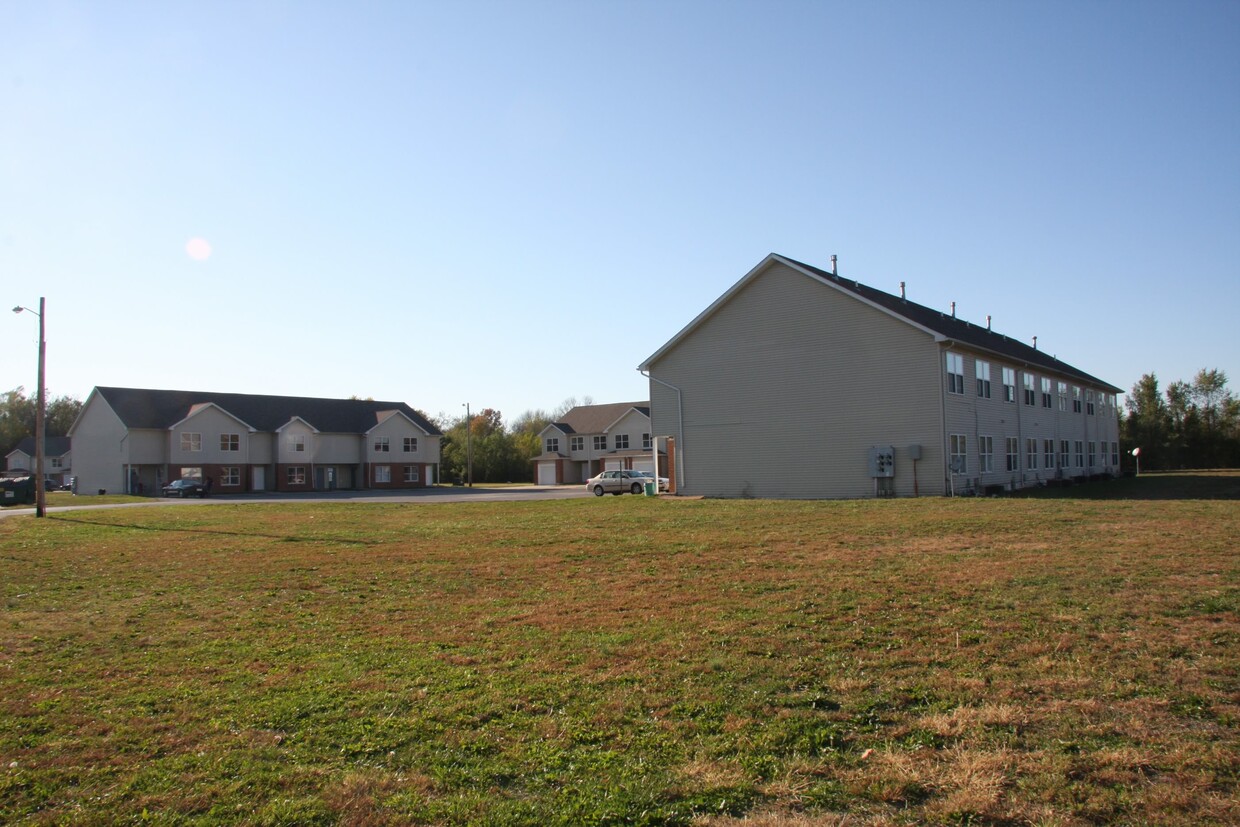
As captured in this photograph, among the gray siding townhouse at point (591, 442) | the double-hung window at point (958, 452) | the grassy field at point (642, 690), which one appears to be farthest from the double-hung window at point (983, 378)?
the gray siding townhouse at point (591, 442)

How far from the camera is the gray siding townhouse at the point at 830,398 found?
3011cm

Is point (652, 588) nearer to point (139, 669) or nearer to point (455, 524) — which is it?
point (139, 669)

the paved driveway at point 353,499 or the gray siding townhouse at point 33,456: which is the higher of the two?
the gray siding townhouse at point 33,456

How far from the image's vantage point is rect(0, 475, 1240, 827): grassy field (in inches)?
194

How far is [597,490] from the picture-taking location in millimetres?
46844

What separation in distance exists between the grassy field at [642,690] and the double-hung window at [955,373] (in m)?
15.8

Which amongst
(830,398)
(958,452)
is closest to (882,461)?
(958,452)

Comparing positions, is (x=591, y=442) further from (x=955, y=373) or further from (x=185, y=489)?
(x=955, y=373)

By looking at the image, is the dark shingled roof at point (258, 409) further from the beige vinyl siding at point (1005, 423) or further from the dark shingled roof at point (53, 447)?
the beige vinyl siding at point (1005, 423)

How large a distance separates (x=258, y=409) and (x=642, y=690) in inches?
2583

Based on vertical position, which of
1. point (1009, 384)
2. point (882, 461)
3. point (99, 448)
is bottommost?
point (882, 461)

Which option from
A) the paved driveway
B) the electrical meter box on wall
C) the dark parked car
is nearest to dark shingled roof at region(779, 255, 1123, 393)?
the electrical meter box on wall

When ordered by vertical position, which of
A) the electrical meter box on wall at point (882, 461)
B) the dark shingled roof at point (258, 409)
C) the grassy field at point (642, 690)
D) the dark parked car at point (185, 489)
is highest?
the dark shingled roof at point (258, 409)

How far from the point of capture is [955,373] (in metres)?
30.8
